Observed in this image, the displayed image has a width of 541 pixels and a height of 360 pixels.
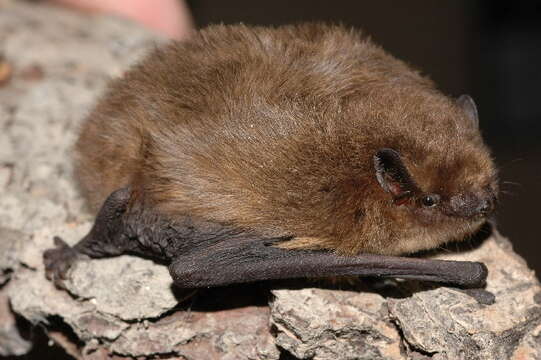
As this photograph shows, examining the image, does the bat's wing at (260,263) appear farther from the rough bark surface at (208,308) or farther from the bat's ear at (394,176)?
the bat's ear at (394,176)

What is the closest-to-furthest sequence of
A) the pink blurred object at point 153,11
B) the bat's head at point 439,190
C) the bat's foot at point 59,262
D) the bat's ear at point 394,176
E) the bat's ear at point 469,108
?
the bat's ear at point 394,176 < the bat's head at point 439,190 < the bat's ear at point 469,108 < the bat's foot at point 59,262 < the pink blurred object at point 153,11

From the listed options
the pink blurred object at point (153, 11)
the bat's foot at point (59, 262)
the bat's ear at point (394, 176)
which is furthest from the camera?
the pink blurred object at point (153, 11)

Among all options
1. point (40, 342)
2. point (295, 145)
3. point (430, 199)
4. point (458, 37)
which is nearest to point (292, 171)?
point (295, 145)

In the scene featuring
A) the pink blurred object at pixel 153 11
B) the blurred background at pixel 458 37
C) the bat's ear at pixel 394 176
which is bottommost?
the blurred background at pixel 458 37

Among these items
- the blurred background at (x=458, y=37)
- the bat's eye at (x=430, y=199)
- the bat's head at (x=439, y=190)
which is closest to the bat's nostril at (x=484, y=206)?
the bat's head at (x=439, y=190)

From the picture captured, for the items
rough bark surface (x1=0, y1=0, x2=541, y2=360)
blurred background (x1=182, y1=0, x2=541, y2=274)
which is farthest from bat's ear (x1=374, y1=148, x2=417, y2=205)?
blurred background (x1=182, y1=0, x2=541, y2=274)
